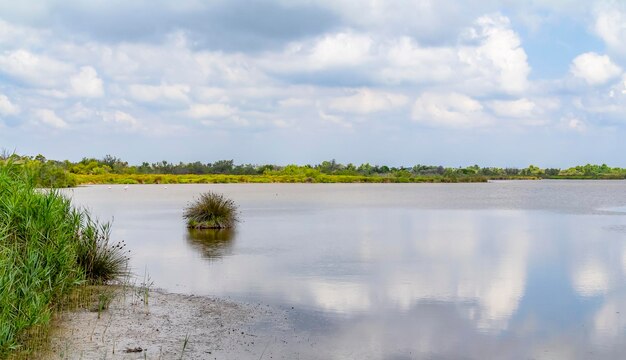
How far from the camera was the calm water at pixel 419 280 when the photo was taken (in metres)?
8.54

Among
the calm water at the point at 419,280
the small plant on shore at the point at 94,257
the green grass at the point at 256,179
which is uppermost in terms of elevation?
the green grass at the point at 256,179

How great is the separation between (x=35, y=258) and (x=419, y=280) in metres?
8.08

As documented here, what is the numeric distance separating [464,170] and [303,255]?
12990 cm

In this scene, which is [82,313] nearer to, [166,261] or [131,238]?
[166,261]

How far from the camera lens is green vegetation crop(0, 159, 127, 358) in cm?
711

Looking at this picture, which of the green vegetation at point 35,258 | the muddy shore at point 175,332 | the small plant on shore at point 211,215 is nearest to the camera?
the green vegetation at point 35,258

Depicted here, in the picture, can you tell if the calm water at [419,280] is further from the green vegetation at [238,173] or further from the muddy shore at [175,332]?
the green vegetation at [238,173]

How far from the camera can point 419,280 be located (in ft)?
43.4

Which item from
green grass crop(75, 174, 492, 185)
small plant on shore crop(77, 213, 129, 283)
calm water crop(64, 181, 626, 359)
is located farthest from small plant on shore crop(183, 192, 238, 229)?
green grass crop(75, 174, 492, 185)

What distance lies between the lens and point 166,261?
52.8ft

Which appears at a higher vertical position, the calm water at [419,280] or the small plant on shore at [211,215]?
the small plant on shore at [211,215]

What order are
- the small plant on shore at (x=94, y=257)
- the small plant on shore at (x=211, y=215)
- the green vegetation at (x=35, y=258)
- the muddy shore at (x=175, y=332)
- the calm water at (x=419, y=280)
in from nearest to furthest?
the green vegetation at (x=35, y=258)
the muddy shore at (x=175, y=332)
the calm water at (x=419, y=280)
the small plant on shore at (x=94, y=257)
the small plant on shore at (x=211, y=215)

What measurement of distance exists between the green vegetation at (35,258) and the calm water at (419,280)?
2083 millimetres

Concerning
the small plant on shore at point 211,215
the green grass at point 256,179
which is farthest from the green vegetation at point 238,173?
the small plant on shore at point 211,215
